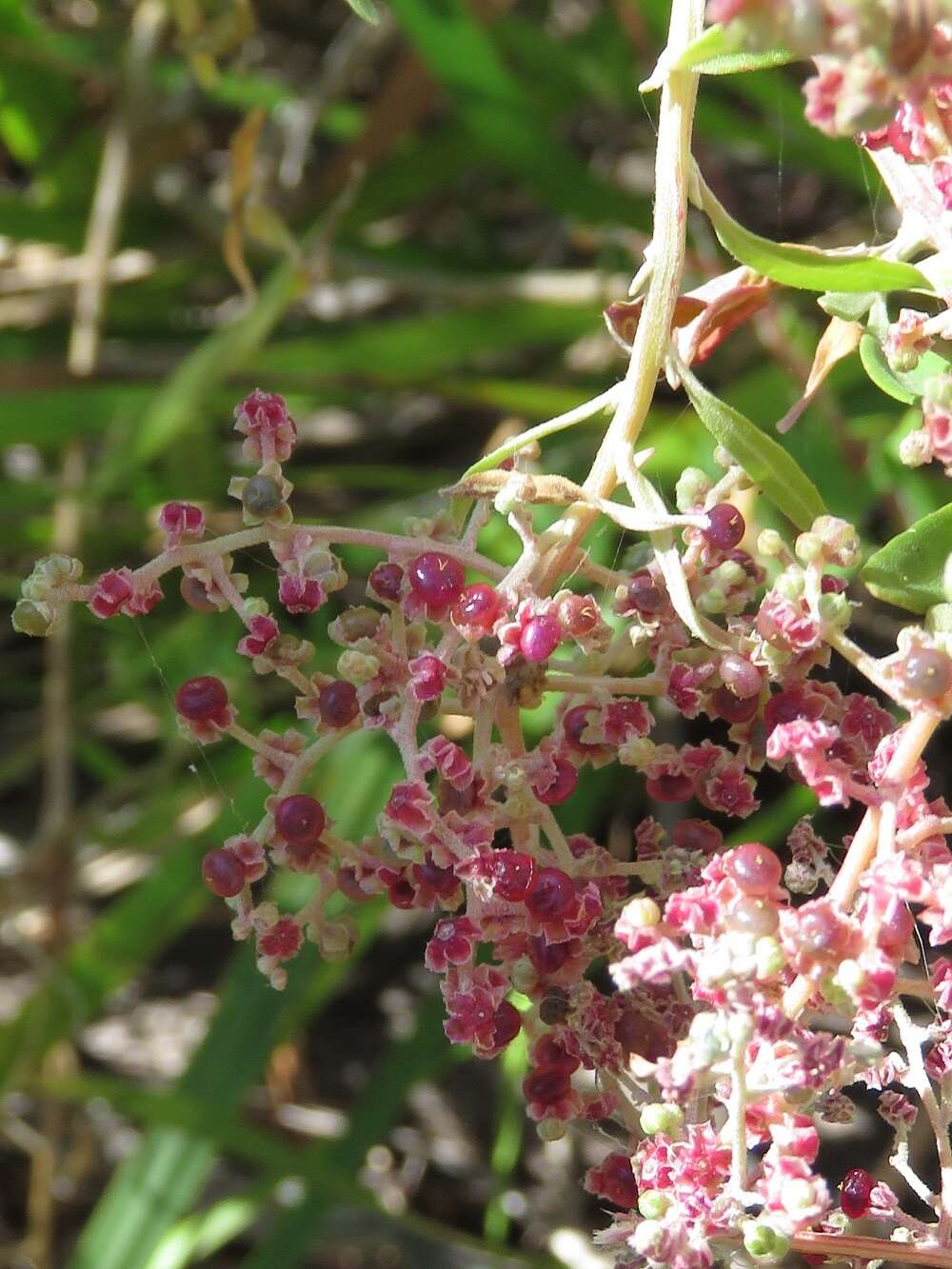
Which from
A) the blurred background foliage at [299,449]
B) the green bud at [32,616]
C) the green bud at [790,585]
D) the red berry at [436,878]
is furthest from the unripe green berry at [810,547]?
the blurred background foliage at [299,449]

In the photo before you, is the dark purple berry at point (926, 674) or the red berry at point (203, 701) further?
the red berry at point (203, 701)

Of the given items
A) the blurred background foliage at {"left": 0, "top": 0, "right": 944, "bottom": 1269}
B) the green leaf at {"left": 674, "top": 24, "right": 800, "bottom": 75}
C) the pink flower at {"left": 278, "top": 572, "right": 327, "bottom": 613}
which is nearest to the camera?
the green leaf at {"left": 674, "top": 24, "right": 800, "bottom": 75}

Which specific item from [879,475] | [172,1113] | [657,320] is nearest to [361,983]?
[172,1113]

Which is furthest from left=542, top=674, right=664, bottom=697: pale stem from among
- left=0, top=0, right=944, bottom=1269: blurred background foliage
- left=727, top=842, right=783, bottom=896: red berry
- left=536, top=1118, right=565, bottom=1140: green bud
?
left=0, top=0, right=944, bottom=1269: blurred background foliage

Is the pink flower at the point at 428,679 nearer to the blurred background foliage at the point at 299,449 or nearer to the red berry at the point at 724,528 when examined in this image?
the red berry at the point at 724,528

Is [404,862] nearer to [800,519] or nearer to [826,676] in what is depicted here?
[800,519]

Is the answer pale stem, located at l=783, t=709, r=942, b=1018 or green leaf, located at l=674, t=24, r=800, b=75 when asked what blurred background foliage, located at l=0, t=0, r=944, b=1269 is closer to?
green leaf, located at l=674, t=24, r=800, b=75
